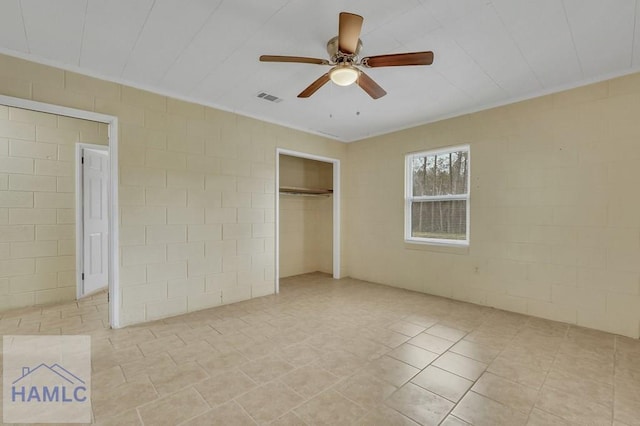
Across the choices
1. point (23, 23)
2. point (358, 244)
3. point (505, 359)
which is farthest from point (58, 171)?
point (505, 359)

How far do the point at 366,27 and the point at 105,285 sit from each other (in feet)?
16.8

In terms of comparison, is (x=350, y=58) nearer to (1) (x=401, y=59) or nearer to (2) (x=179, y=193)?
(1) (x=401, y=59)

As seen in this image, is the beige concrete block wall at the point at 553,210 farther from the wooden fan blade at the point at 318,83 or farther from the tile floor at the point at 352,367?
the wooden fan blade at the point at 318,83

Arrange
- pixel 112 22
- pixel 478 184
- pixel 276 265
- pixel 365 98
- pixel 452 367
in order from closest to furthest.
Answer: pixel 112 22 → pixel 452 367 → pixel 365 98 → pixel 478 184 → pixel 276 265

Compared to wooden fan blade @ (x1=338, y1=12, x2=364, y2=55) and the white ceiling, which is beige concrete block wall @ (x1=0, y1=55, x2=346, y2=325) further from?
wooden fan blade @ (x1=338, y1=12, x2=364, y2=55)

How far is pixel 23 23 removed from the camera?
213 centimetres

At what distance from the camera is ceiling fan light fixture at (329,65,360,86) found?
213 cm

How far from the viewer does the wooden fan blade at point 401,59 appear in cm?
190

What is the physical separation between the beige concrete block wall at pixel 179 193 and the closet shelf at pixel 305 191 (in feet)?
2.39

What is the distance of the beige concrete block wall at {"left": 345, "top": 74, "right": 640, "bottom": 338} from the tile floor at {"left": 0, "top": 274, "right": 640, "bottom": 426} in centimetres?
32

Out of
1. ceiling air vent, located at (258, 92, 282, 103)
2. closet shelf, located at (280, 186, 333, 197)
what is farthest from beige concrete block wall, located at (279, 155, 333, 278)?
ceiling air vent, located at (258, 92, 282, 103)

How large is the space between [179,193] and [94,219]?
192cm

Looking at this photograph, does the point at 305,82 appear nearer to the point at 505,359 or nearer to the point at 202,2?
the point at 202,2

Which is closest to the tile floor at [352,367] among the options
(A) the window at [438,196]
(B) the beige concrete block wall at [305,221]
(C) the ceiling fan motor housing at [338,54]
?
(A) the window at [438,196]
